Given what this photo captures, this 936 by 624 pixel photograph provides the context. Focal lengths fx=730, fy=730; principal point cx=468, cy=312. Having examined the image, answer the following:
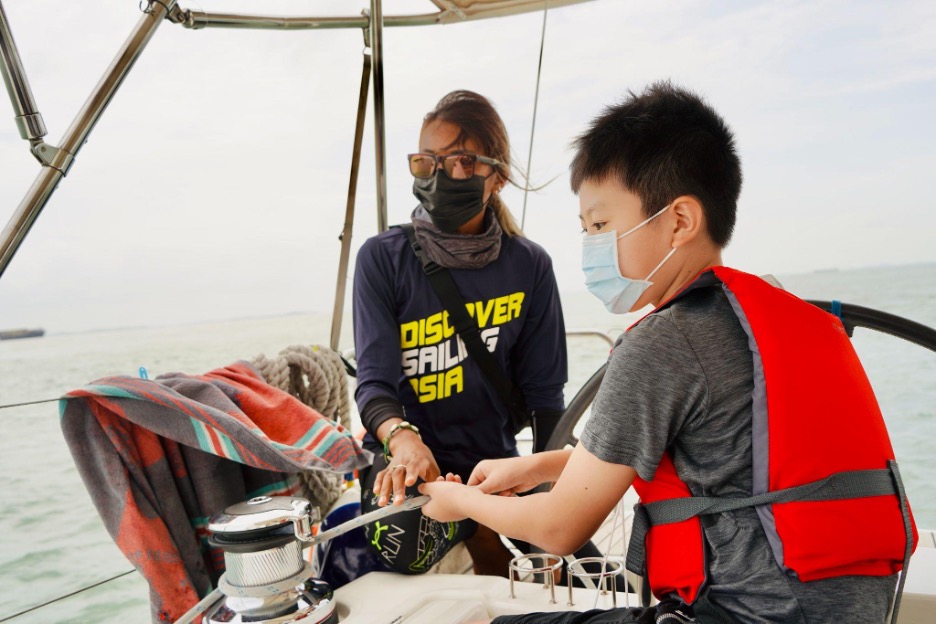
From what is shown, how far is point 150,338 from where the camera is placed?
58.2 feet

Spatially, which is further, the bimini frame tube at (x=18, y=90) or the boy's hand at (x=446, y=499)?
the bimini frame tube at (x=18, y=90)

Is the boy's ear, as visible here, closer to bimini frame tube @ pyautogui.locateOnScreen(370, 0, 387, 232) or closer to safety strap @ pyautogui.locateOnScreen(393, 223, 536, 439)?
safety strap @ pyautogui.locateOnScreen(393, 223, 536, 439)

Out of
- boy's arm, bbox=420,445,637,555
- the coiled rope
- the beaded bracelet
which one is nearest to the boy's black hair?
boy's arm, bbox=420,445,637,555

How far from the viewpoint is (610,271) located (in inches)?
33.7

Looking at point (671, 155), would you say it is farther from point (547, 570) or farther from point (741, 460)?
point (547, 570)

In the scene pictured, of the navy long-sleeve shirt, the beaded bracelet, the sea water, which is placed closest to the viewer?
the beaded bracelet

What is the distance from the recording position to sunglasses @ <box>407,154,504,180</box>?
1.56 meters

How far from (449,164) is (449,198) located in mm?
72

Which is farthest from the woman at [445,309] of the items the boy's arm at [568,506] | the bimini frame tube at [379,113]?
the boy's arm at [568,506]

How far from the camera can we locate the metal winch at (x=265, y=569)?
732 mm

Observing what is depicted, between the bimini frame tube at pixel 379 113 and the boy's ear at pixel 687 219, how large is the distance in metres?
1.19

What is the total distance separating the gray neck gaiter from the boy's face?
0.74 meters

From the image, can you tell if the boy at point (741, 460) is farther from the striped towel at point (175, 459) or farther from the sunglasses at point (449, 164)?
the sunglasses at point (449, 164)

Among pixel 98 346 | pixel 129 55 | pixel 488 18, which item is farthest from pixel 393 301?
pixel 98 346
